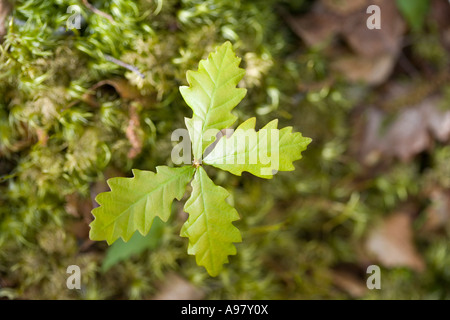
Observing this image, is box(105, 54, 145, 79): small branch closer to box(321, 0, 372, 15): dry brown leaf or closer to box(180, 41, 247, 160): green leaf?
box(180, 41, 247, 160): green leaf

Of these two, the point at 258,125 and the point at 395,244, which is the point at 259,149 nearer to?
the point at 258,125

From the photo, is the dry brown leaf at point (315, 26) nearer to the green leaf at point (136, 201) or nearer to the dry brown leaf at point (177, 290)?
the green leaf at point (136, 201)

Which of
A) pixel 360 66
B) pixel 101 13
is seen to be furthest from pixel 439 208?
pixel 101 13

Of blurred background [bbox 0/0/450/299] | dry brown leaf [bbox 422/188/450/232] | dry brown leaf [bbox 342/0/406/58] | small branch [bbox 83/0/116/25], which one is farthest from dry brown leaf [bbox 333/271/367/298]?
small branch [bbox 83/0/116/25]

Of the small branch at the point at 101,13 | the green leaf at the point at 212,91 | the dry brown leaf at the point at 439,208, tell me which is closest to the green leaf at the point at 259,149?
the green leaf at the point at 212,91
